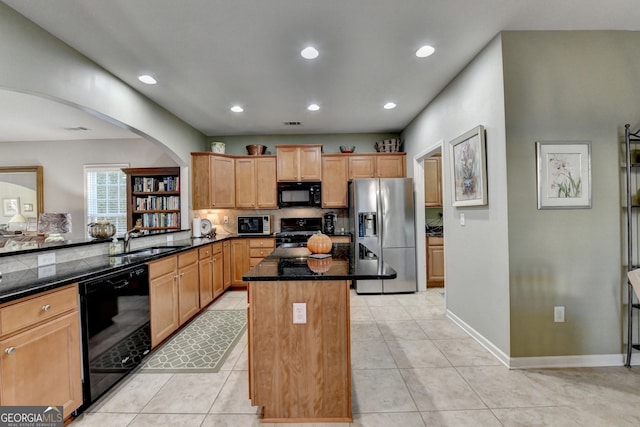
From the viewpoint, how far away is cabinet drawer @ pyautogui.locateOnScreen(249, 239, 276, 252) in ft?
15.3

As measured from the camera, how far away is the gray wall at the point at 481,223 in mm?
2307

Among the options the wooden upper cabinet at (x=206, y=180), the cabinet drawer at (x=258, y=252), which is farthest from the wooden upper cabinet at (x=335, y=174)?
the wooden upper cabinet at (x=206, y=180)

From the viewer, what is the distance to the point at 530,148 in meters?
2.26

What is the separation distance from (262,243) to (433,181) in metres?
3.17

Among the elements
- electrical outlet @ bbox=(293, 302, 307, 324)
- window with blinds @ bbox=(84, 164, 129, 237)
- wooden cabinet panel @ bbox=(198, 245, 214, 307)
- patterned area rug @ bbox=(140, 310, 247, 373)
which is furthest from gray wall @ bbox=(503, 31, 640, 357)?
window with blinds @ bbox=(84, 164, 129, 237)

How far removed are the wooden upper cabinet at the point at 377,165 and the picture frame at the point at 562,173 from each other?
2.63 m

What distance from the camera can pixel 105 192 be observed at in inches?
207

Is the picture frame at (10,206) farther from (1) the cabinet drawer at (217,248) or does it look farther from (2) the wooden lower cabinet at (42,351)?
(2) the wooden lower cabinet at (42,351)

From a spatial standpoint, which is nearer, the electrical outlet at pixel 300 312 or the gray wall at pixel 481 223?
the electrical outlet at pixel 300 312

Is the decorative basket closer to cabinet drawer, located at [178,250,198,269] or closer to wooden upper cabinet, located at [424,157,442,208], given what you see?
wooden upper cabinet, located at [424,157,442,208]

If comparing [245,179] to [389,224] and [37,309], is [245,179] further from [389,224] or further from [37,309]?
[37,309]

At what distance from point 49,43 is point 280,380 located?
3032mm

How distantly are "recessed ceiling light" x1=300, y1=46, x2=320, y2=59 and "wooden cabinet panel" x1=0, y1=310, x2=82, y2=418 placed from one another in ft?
8.56

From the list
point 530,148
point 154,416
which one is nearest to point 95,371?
point 154,416
